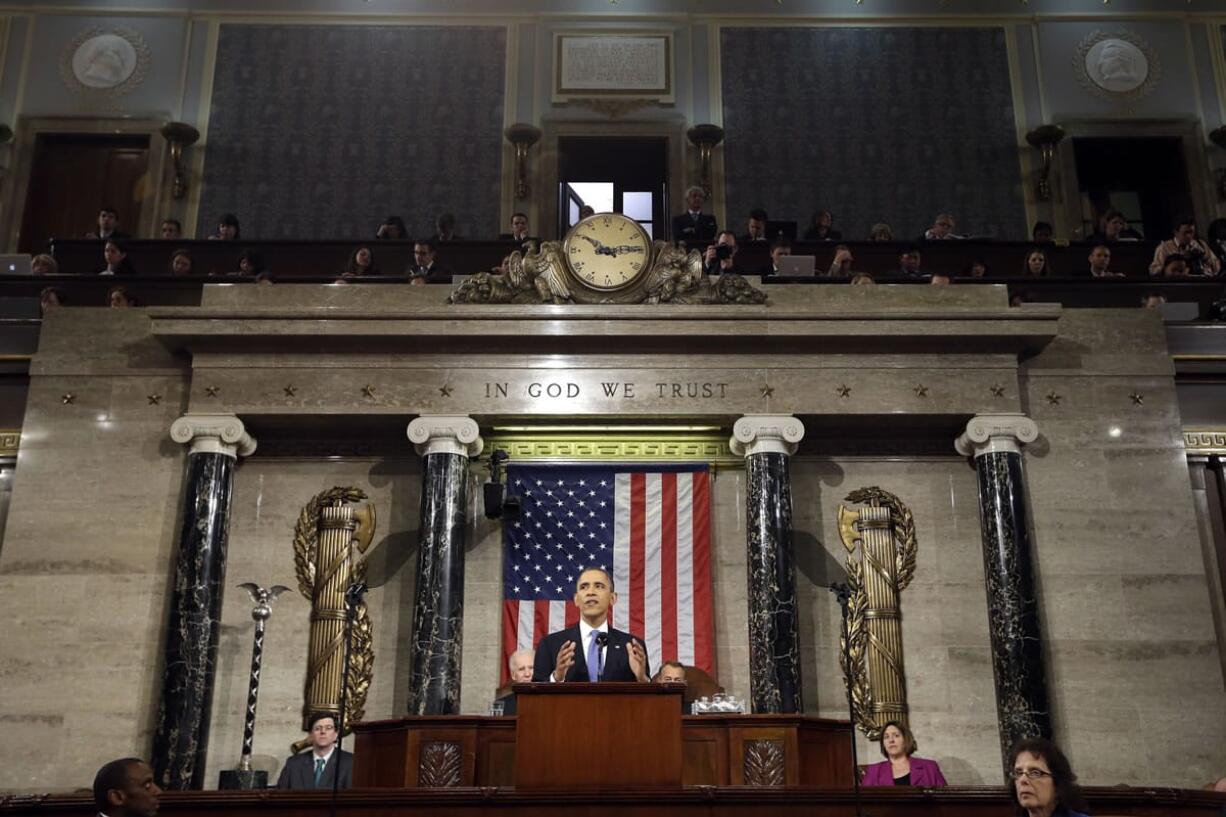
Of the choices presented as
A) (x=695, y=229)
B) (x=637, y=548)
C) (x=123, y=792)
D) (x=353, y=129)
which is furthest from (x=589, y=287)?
(x=123, y=792)

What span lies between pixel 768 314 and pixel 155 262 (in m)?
7.86

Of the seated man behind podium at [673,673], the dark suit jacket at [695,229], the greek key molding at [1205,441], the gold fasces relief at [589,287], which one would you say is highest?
the dark suit jacket at [695,229]

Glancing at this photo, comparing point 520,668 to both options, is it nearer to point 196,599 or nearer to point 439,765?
point 439,765

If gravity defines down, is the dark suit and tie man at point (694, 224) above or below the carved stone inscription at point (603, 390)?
above

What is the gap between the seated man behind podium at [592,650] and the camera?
30.6 ft

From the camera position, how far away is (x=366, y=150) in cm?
1905

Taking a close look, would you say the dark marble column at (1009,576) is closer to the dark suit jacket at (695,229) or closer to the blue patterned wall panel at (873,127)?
the dark suit jacket at (695,229)

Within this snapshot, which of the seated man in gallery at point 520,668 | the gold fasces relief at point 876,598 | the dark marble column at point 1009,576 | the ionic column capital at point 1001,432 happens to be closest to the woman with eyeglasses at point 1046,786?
the seated man in gallery at point 520,668

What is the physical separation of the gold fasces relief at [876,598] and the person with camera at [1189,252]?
490 cm

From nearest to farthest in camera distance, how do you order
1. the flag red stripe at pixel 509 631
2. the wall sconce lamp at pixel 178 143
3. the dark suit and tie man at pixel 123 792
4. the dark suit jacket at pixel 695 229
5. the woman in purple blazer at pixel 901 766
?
the dark suit and tie man at pixel 123 792, the woman in purple blazer at pixel 901 766, the flag red stripe at pixel 509 631, the dark suit jacket at pixel 695 229, the wall sconce lamp at pixel 178 143

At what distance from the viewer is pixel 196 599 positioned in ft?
40.6

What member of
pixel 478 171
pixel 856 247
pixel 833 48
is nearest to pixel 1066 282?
pixel 856 247

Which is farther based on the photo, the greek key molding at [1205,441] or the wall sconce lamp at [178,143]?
the wall sconce lamp at [178,143]

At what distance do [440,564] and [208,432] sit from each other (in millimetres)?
2560
